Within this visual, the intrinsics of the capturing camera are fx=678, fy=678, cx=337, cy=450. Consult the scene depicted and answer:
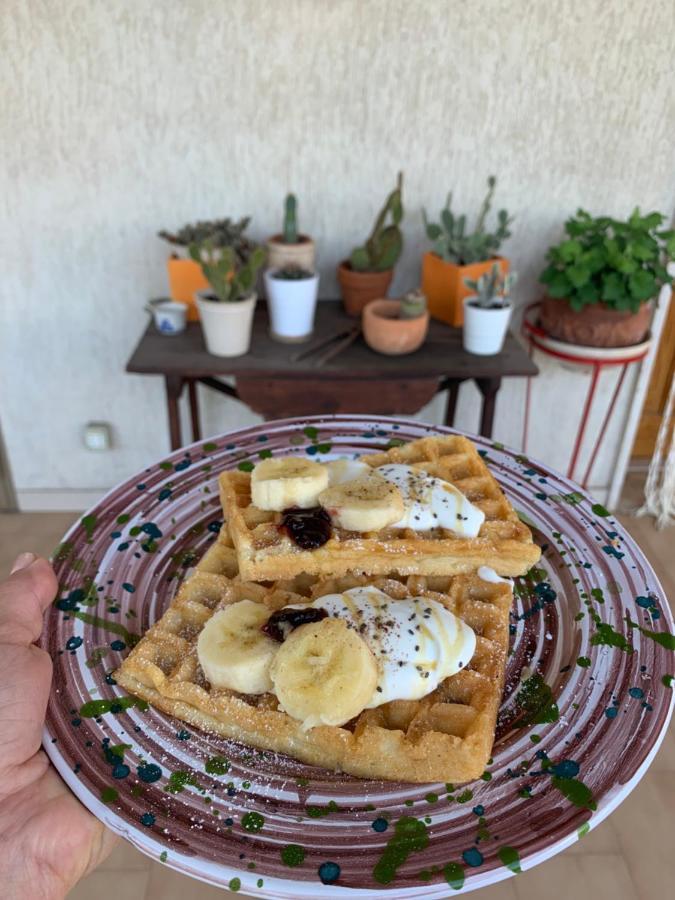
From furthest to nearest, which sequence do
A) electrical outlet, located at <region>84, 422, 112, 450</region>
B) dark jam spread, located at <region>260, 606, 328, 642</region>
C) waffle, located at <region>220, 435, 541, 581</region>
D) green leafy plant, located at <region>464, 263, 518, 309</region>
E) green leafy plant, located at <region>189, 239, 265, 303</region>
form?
electrical outlet, located at <region>84, 422, 112, 450</region> < green leafy plant, located at <region>464, 263, 518, 309</region> < green leafy plant, located at <region>189, 239, 265, 303</region> < waffle, located at <region>220, 435, 541, 581</region> < dark jam spread, located at <region>260, 606, 328, 642</region>

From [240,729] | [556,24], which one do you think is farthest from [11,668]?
[556,24]

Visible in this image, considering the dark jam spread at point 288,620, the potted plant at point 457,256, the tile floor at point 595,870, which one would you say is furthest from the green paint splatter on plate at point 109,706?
the potted plant at point 457,256

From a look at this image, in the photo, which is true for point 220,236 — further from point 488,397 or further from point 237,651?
point 237,651

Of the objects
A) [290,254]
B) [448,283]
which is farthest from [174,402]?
[448,283]

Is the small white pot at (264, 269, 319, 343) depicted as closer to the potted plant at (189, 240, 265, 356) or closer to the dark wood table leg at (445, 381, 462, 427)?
the potted plant at (189, 240, 265, 356)

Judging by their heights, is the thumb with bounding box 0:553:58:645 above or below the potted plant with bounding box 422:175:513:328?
below

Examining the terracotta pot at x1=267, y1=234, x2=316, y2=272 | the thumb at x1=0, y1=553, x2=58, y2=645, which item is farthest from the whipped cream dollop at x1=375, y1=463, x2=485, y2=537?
the terracotta pot at x1=267, y1=234, x2=316, y2=272
